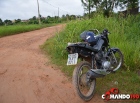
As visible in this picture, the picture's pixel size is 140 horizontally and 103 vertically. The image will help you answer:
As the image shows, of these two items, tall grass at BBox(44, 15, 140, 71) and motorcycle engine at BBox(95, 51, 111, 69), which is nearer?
motorcycle engine at BBox(95, 51, 111, 69)

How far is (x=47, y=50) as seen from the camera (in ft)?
26.3

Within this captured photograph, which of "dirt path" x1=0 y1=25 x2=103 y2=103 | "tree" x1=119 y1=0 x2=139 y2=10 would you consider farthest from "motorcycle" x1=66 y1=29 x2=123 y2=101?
"tree" x1=119 y1=0 x2=139 y2=10

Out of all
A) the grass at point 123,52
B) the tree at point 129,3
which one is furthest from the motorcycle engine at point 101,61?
the tree at point 129,3

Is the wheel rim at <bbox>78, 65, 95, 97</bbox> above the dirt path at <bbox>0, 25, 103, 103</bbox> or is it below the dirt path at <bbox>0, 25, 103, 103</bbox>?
above

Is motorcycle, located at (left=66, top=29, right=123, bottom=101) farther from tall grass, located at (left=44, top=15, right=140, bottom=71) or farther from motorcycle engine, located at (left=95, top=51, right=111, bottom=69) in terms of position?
tall grass, located at (left=44, top=15, right=140, bottom=71)

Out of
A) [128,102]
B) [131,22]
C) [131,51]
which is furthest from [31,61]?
[131,22]

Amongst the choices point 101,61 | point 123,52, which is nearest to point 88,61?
point 101,61

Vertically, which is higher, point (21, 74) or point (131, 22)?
point (131, 22)

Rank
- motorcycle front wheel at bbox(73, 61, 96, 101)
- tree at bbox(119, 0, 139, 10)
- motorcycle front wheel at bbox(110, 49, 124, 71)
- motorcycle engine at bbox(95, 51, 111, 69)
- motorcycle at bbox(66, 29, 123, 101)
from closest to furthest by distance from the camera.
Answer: motorcycle front wheel at bbox(73, 61, 96, 101), motorcycle at bbox(66, 29, 123, 101), motorcycle engine at bbox(95, 51, 111, 69), motorcycle front wheel at bbox(110, 49, 124, 71), tree at bbox(119, 0, 139, 10)

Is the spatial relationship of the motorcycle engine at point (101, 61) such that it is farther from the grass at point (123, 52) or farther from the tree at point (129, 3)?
Answer: the tree at point (129, 3)

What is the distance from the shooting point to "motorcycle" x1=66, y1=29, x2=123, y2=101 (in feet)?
11.7

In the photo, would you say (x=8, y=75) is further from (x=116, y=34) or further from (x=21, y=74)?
(x=116, y=34)

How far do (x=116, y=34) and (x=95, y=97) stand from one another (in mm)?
3497

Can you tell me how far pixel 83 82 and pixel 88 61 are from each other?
0.60 meters
